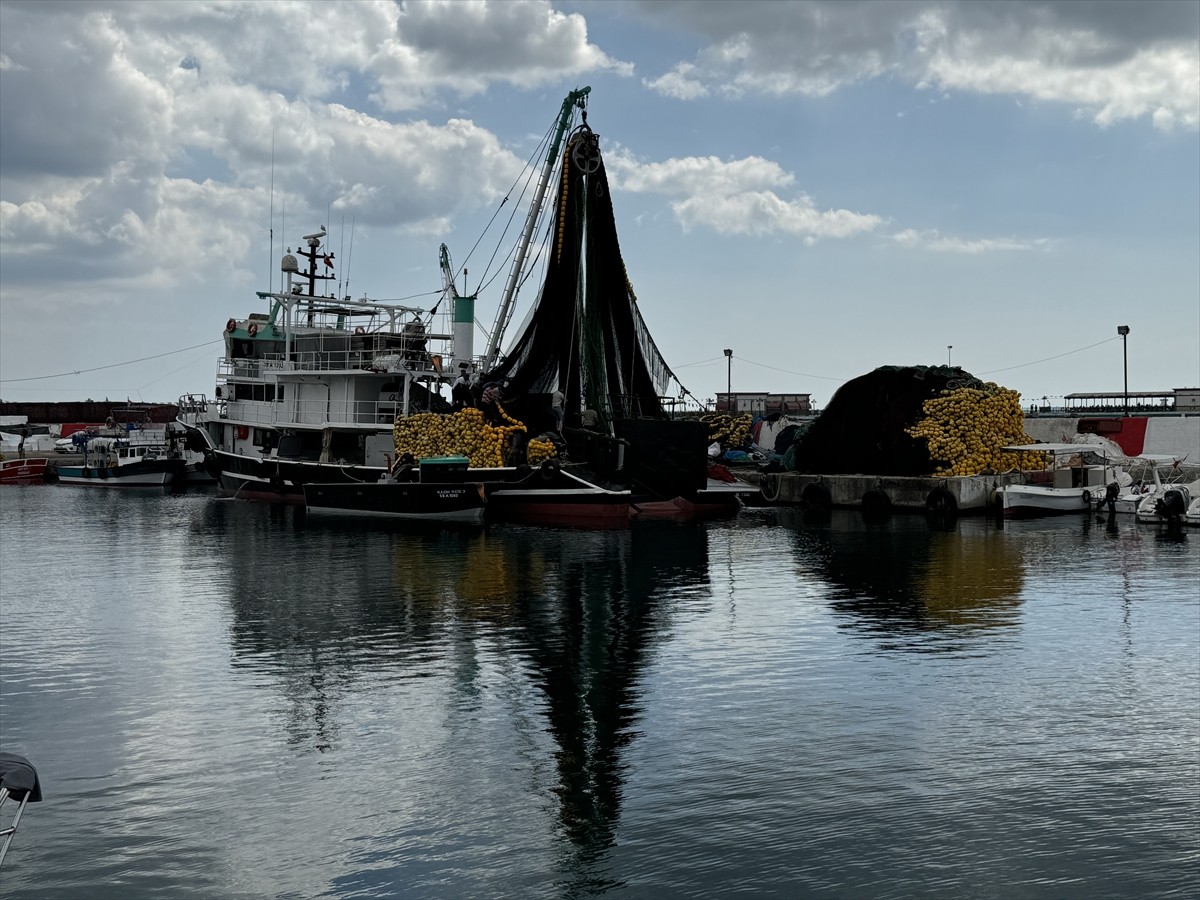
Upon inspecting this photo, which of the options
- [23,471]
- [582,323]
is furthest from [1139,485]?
[23,471]

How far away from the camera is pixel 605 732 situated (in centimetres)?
1795

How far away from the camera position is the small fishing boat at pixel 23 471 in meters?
88.9

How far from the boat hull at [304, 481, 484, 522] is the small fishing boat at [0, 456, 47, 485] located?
47.4 meters

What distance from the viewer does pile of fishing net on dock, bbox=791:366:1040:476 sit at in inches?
2233

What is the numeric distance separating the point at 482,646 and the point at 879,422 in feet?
132

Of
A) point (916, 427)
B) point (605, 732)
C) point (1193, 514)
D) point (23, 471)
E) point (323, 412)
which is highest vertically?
A: point (323, 412)

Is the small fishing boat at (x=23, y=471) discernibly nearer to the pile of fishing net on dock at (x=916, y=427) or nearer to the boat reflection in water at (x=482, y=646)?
the boat reflection in water at (x=482, y=646)

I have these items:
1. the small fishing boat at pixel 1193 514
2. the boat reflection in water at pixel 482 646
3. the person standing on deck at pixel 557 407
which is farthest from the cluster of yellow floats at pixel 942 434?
the small fishing boat at pixel 1193 514

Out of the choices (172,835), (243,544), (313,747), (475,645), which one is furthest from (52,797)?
(243,544)

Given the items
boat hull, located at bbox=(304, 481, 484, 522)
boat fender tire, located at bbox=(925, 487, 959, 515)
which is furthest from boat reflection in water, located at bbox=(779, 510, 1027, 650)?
boat hull, located at bbox=(304, 481, 484, 522)

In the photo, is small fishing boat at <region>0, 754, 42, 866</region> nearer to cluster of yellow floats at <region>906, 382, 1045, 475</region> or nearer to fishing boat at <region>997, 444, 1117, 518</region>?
fishing boat at <region>997, 444, 1117, 518</region>

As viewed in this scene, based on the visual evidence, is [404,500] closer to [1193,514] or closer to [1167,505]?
[1167,505]

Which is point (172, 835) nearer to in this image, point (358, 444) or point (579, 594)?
point (579, 594)

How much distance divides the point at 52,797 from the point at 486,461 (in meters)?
35.8
